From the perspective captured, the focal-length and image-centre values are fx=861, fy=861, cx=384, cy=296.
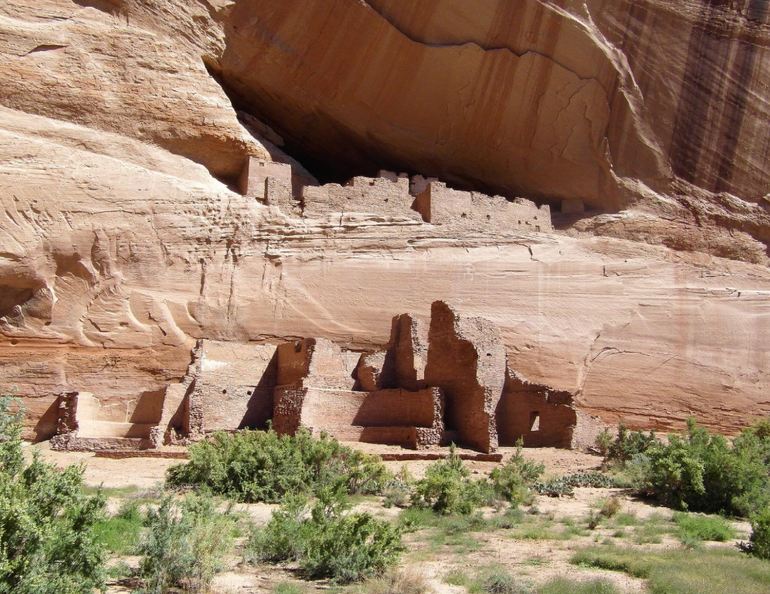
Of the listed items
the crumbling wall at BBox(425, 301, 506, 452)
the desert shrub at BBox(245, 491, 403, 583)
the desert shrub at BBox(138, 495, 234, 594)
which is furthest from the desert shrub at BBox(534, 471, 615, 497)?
the desert shrub at BBox(138, 495, 234, 594)

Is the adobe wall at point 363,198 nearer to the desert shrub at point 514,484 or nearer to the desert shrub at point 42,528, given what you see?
the desert shrub at point 514,484

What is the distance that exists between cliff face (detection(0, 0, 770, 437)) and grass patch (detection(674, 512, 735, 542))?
9.01 m

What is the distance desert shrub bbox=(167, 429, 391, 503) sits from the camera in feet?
37.3

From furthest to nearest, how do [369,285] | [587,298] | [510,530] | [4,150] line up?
[587,298], [369,285], [4,150], [510,530]

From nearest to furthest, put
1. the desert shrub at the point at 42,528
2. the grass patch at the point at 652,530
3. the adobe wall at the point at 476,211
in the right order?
the desert shrub at the point at 42,528, the grass patch at the point at 652,530, the adobe wall at the point at 476,211

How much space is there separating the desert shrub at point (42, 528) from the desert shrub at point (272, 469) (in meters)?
4.79

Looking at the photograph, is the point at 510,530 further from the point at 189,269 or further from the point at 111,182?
the point at 111,182

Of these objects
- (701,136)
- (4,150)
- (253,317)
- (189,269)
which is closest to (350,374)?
(253,317)

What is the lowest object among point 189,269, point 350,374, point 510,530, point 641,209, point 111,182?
point 510,530

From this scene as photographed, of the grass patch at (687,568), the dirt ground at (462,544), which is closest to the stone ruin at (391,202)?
the dirt ground at (462,544)

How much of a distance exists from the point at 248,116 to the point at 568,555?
17.1 m

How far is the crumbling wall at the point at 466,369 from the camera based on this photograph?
53.6 ft

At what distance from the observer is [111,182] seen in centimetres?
1780

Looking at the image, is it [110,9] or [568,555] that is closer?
[568,555]
